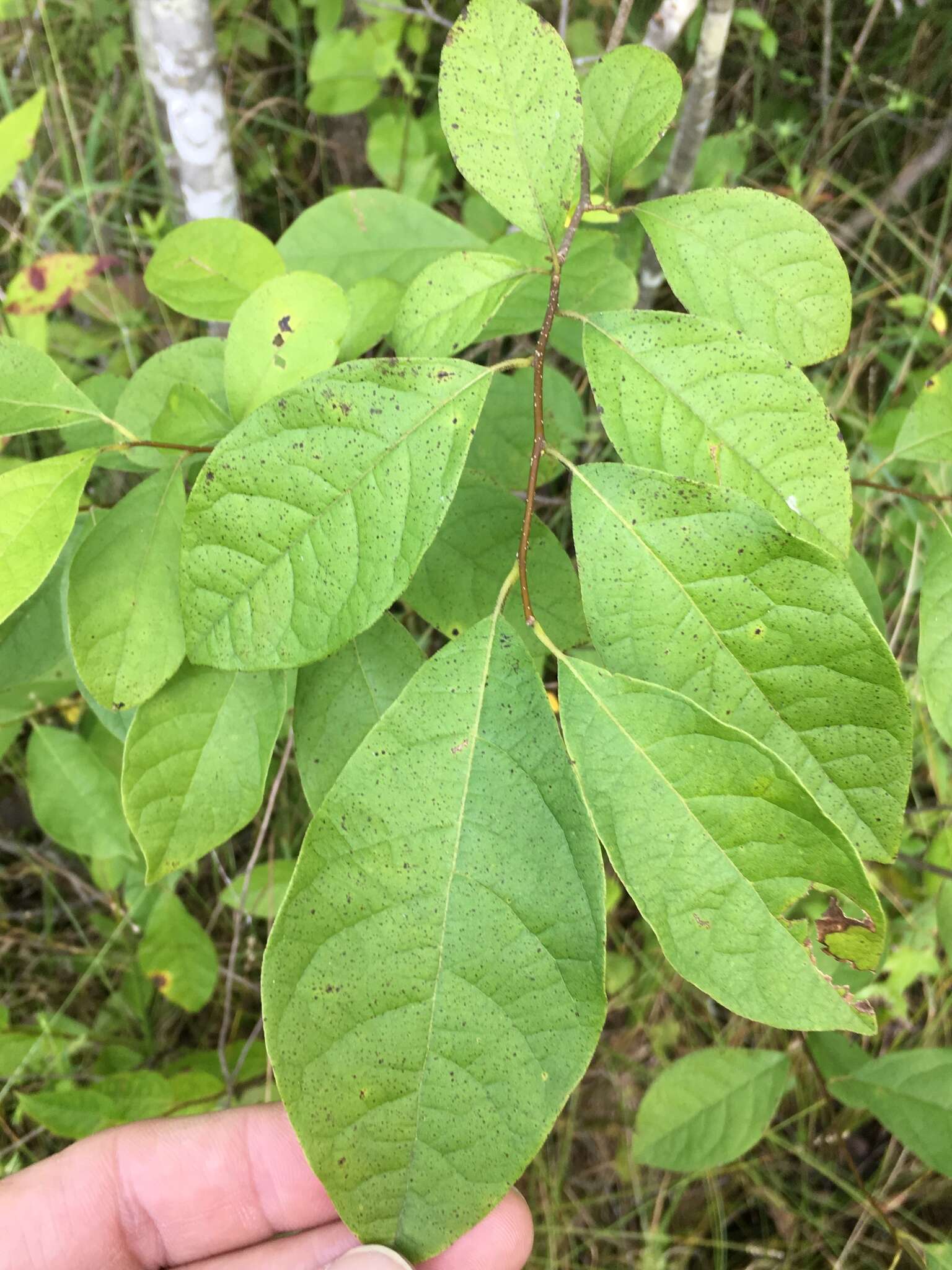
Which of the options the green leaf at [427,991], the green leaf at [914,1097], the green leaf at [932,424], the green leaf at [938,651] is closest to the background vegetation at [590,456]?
the green leaf at [914,1097]

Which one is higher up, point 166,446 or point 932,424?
point 166,446

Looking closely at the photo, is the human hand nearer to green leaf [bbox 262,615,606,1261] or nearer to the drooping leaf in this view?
green leaf [bbox 262,615,606,1261]

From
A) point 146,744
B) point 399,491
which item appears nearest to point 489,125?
point 399,491

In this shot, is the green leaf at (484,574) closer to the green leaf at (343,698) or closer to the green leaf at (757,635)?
the green leaf at (343,698)

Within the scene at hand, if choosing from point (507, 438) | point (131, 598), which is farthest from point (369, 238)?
point (131, 598)

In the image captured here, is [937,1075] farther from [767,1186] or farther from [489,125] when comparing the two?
[489,125]

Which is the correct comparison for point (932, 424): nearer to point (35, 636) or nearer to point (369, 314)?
point (369, 314)

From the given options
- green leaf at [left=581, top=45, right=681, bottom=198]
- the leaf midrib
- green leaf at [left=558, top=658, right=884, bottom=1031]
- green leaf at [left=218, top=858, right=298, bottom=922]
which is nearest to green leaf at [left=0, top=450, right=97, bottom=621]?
the leaf midrib
